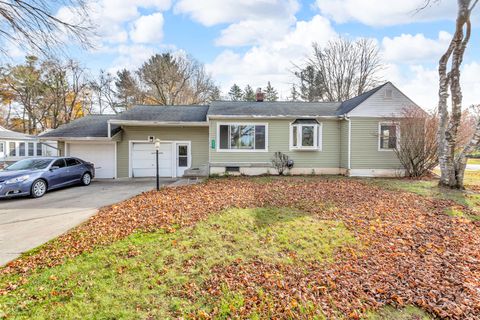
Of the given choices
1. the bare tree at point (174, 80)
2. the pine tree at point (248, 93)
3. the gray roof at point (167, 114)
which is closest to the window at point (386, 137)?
the gray roof at point (167, 114)

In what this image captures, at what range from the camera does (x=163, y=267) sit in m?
3.49

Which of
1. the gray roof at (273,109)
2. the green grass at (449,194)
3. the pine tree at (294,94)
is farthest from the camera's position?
the pine tree at (294,94)

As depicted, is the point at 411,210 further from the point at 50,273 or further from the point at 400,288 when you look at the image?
the point at 50,273

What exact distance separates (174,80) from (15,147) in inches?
642

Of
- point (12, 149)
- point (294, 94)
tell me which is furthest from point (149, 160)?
point (294, 94)

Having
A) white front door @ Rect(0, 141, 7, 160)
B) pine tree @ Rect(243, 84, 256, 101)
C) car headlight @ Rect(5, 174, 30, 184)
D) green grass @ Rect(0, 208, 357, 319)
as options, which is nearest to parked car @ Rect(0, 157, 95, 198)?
car headlight @ Rect(5, 174, 30, 184)

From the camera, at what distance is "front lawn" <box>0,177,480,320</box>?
9.05 ft

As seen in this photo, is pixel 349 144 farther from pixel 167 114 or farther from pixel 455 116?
pixel 167 114

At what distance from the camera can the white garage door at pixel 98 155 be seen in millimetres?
12930

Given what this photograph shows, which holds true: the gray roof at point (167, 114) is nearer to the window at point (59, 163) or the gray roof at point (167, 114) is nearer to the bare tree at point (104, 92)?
the window at point (59, 163)

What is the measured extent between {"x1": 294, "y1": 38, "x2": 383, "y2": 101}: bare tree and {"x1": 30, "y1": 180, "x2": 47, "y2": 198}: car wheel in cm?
2694

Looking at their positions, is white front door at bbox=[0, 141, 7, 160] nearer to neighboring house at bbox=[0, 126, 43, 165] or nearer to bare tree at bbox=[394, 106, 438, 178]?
neighboring house at bbox=[0, 126, 43, 165]

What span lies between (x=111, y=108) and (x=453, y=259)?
3233 centimetres

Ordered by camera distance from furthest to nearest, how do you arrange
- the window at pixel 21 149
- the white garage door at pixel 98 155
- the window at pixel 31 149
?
the window at pixel 31 149
the window at pixel 21 149
the white garage door at pixel 98 155
